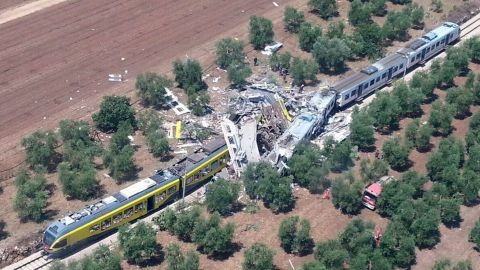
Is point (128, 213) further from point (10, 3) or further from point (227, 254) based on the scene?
point (10, 3)

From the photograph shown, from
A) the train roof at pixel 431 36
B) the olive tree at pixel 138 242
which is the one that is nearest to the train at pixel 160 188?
the olive tree at pixel 138 242

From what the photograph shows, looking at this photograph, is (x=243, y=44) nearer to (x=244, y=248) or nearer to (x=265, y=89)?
(x=265, y=89)

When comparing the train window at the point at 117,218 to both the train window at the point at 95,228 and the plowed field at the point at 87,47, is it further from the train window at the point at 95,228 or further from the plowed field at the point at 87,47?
the plowed field at the point at 87,47

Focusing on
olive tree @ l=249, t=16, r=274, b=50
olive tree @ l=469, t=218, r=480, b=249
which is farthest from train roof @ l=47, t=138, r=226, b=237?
olive tree @ l=249, t=16, r=274, b=50

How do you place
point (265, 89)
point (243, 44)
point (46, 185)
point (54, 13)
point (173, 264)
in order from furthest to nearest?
1. point (54, 13)
2. point (243, 44)
3. point (265, 89)
4. point (46, 185)
5. point (173, 264)

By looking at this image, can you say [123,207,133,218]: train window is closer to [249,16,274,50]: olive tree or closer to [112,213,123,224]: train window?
[112,213,123,224]: train window

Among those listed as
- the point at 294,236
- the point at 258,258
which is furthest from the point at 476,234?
the point at 258,258

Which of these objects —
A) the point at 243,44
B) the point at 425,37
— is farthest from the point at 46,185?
the point at 425,37
